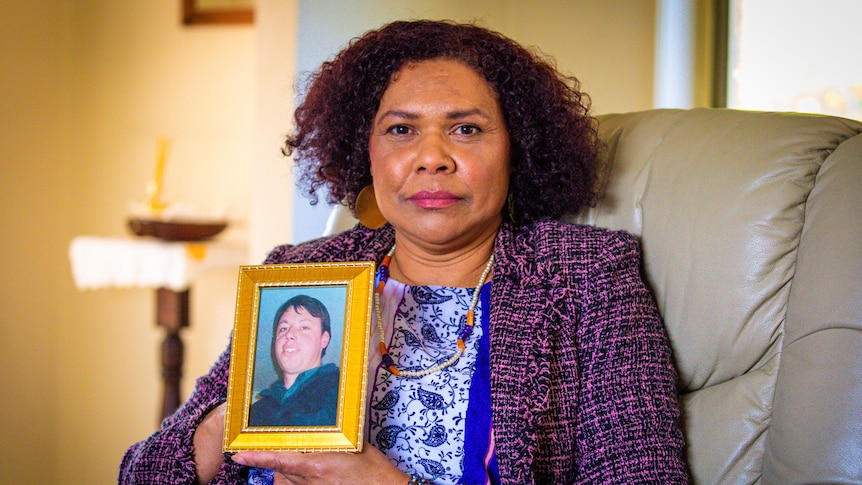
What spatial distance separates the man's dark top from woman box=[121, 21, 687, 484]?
66 millimetres

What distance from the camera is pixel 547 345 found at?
126 cm

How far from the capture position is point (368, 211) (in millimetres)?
1592

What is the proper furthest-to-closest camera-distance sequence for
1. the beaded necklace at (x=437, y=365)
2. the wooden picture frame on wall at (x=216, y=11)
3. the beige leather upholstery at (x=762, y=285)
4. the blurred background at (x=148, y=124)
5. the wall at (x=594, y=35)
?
the wooden picture frame on wall at (x=216, y=11) → the wall at (x=594, y=35) → the blurred background at (x=148, y=124) → the beaded necklace at (x=437, y=365) → the beige leather upholstery at (x=762, y=285)

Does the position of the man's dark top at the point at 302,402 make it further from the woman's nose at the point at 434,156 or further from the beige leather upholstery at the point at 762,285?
the beige leather upholstery at the point at 762,285

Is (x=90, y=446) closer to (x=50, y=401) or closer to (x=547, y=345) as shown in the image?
(x=50, y=401)

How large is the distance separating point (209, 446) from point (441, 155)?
0.62m

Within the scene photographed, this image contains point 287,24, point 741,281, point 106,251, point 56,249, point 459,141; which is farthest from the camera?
point 56,249

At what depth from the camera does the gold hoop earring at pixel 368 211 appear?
158 cm

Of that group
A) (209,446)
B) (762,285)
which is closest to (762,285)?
(762,285)

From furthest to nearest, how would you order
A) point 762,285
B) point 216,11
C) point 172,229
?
1. point 216,11
2. point 172,229
3. point 762,285

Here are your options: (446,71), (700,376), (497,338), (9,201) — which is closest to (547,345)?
(497,338)

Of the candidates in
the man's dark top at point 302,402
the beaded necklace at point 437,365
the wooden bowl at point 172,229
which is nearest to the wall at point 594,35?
the wooden bowl at point 172,229

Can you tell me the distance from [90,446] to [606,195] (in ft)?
9.83

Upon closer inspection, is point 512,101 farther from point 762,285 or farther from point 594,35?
point 594,35
